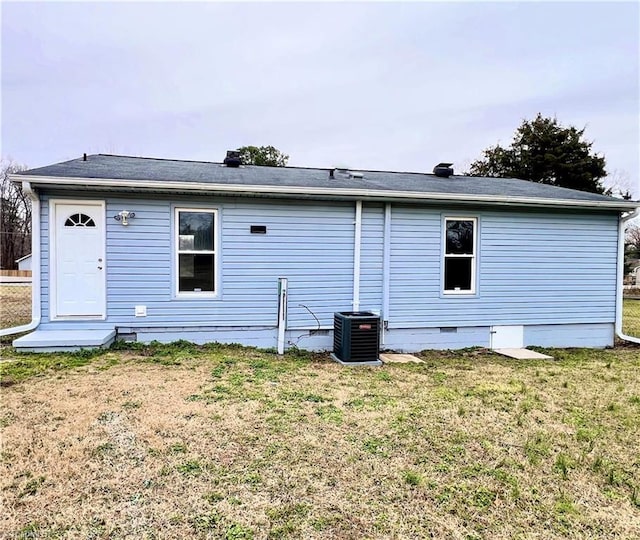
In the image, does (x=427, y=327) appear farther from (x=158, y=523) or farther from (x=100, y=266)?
(x=158, y=523)

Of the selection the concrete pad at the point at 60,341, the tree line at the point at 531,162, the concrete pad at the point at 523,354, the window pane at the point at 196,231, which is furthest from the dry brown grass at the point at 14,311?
the tree line at the point at 531,162

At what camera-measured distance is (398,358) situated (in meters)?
6.33

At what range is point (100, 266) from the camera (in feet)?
20.0

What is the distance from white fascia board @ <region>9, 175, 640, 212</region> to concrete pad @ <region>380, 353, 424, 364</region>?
239 cm

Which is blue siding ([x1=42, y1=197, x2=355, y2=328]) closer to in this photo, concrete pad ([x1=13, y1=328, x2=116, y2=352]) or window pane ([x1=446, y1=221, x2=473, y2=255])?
concrete pad ([x1=13, y1=328, x2=116, y2=352])

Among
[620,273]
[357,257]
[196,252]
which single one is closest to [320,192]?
[357,257]

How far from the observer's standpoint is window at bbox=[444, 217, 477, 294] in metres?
7.11

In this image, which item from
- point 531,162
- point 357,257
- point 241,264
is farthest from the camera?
point 531,162

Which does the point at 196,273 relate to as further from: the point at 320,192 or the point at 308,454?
the point at 308,454

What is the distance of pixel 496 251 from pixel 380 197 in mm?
2274

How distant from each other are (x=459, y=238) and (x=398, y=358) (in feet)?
7.61

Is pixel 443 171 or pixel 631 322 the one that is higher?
pixel 443 171

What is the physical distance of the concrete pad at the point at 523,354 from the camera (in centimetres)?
652

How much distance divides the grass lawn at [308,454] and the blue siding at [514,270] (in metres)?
2.08
